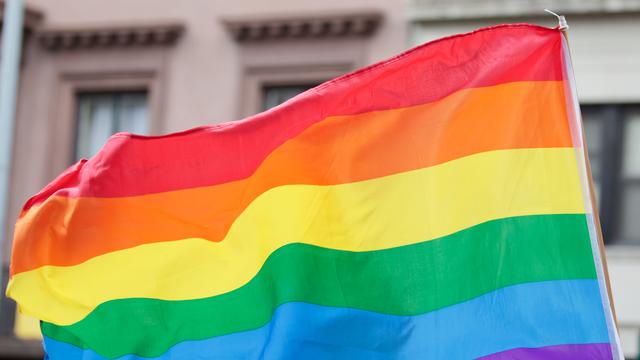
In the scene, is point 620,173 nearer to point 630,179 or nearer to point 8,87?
point 630,179

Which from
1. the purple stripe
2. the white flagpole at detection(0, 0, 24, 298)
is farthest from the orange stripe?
the white flagpole at detection(0, 0, 24, 298)

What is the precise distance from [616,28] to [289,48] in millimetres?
3921

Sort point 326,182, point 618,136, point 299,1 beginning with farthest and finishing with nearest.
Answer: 1. point 299,1
2. point 618,136
3. point 326,182

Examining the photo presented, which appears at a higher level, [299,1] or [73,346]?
[299,1]

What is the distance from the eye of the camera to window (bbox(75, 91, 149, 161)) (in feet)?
53.1

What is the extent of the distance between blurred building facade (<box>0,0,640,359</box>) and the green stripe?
8376mm

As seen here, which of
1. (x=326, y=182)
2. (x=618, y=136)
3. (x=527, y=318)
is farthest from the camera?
(x=618, y=136)

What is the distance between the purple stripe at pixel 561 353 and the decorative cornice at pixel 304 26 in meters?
9.81

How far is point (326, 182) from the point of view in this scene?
6.00 m

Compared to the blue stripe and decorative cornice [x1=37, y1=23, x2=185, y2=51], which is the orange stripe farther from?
decorative cornice [x1=37, y1=23, x2=185, y2=51]

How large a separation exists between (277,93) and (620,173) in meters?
4.34

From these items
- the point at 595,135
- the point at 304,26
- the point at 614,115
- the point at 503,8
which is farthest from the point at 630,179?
the point at 304,26

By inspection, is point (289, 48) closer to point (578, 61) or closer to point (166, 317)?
point (578, 61)

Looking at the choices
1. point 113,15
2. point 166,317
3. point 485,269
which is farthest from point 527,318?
point 113,15
